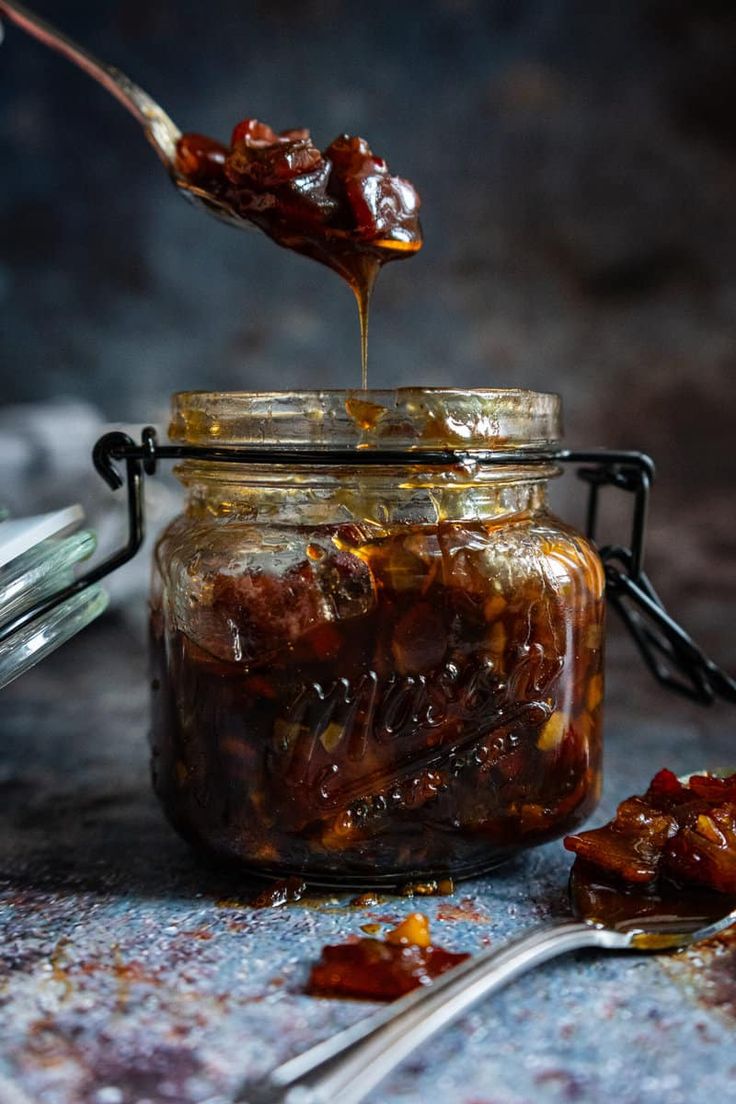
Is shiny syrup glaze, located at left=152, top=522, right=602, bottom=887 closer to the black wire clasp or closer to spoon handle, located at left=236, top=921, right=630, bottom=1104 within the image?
the black wire clasp

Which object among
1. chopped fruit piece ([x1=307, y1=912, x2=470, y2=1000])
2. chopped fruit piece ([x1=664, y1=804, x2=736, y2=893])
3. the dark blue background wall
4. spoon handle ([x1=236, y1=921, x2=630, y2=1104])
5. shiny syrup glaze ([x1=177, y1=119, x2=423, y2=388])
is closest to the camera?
spoon handle ([x1=236, y1=921, x2=630, y2=1104])

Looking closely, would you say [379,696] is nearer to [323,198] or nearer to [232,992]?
[232,992]

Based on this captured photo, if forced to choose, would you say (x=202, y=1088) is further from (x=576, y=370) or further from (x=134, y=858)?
(x=576, y=370)

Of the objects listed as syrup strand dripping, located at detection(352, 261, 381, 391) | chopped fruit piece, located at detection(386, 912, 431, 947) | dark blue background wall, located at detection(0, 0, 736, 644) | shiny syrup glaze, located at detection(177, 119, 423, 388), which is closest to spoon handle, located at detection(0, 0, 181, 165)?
shiny syrup glaze, located at detection(177, 119, 423, 388)

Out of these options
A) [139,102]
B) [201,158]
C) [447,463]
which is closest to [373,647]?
[447,463]

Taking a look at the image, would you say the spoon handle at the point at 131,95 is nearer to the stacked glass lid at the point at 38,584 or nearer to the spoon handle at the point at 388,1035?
the stacked glass lid at the point at 38,584

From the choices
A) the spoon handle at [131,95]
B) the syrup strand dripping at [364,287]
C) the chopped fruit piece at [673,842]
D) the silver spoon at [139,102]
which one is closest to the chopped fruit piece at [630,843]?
the chopped fruit piece at [673,842]
